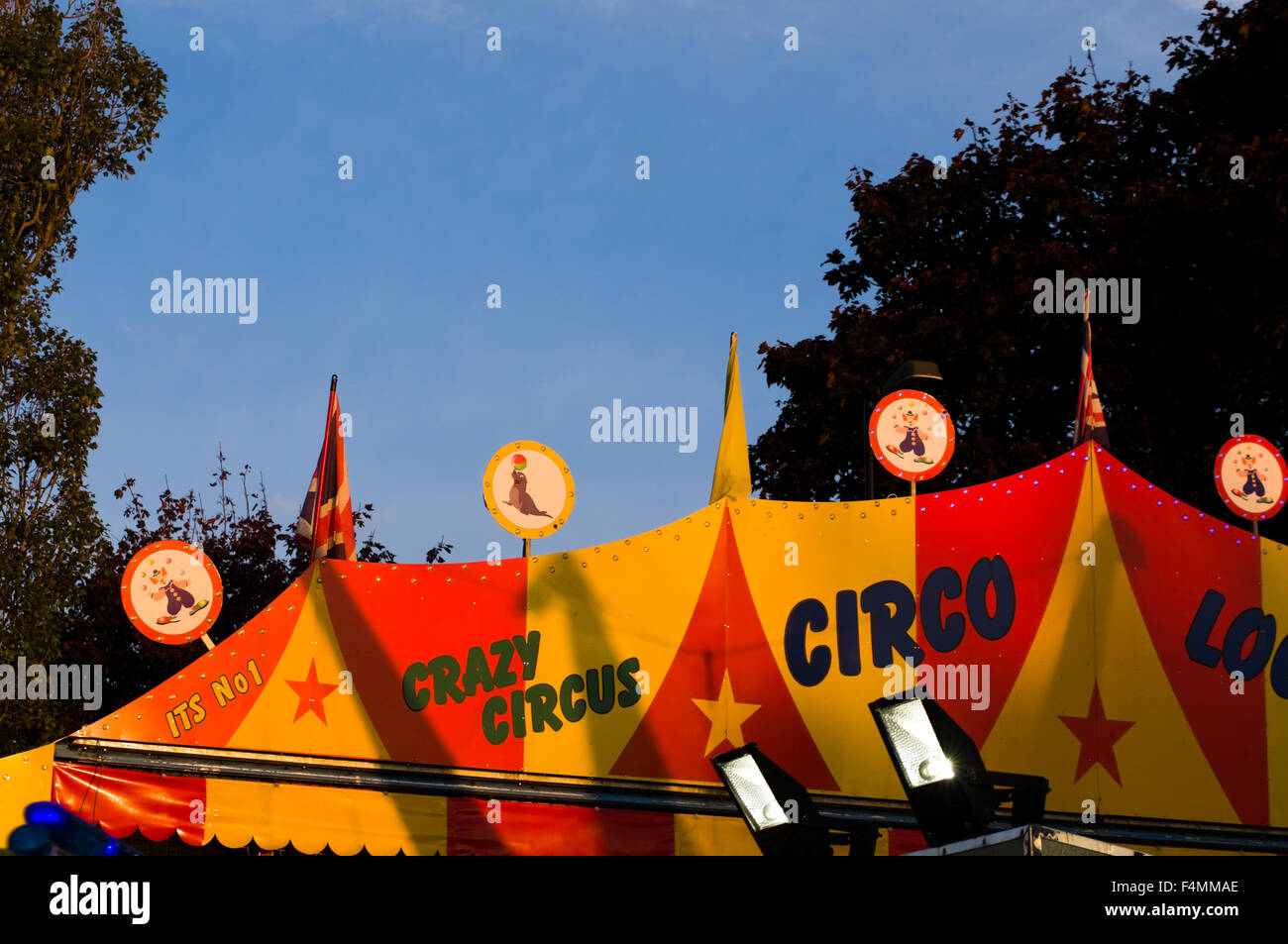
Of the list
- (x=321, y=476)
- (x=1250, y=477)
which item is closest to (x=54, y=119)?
(x=321, y=476)

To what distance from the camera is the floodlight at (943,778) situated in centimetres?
616

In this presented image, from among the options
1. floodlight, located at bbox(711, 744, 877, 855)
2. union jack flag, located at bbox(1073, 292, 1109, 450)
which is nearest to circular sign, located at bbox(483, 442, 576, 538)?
floodlight, located at bbox(711, 744, 877, 855)

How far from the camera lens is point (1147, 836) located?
389 inches

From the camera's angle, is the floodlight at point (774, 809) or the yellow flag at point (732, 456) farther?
the yellow flag at point (732, 456)

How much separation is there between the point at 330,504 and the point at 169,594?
146 centimetres

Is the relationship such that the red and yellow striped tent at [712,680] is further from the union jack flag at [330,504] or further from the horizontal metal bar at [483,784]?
the union jack flag at [330,504]

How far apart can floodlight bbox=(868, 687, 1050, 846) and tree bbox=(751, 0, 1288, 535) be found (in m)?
11.8

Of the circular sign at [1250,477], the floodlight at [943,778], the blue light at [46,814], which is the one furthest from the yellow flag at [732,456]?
the blue light at [46,814]

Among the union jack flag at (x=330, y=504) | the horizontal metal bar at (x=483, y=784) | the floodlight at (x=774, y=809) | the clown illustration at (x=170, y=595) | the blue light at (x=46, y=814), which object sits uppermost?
the union jack flag at (x=330, y=504)

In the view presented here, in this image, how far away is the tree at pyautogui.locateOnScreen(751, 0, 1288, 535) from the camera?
17.3 m

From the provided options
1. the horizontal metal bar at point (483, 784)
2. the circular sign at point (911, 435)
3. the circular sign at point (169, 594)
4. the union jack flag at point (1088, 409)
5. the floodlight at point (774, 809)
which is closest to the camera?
the floodlight at point (774, 809)
